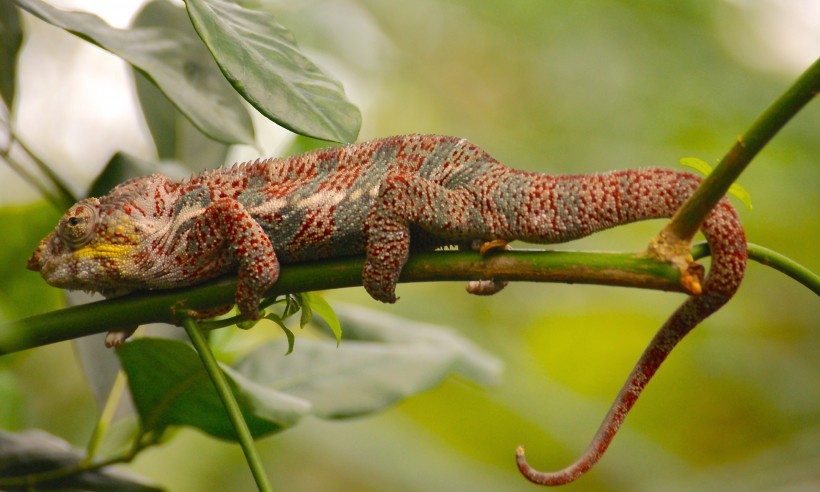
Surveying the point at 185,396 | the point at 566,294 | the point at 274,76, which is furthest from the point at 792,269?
the point at 566,294

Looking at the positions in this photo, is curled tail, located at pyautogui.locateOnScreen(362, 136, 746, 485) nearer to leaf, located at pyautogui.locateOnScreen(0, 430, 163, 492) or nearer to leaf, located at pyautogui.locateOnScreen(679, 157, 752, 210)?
leaf, located at pyautogui.locateOnScreen(679, 157, 752, 210)

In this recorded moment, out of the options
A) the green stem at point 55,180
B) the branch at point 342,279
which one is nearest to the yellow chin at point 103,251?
the green stem at point 55,180

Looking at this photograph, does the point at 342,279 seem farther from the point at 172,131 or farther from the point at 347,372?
the point at 172,131

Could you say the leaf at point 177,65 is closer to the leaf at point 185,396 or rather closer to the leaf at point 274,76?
the leaf at point 274,76

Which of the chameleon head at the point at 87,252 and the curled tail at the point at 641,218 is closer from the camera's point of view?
the curled tail at the point at 641,218

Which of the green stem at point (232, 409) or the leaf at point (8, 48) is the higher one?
the leaf at point (8, 48)

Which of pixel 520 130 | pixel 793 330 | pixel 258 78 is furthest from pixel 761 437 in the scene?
pixel 258 78
